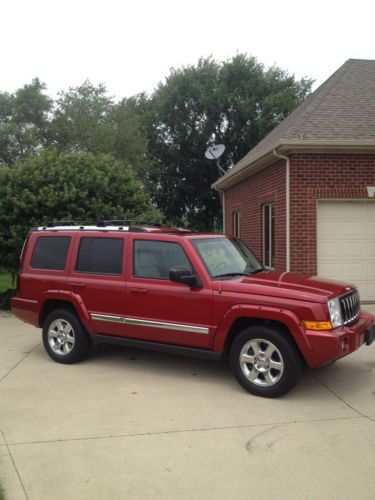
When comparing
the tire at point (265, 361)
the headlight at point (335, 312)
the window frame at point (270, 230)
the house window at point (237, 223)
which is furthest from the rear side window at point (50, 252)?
the house window at point (237, 223)

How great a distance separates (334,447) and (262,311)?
58.1 inches

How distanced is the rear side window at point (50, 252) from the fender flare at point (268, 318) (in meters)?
2.40

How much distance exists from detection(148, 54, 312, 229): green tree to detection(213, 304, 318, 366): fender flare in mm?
25663

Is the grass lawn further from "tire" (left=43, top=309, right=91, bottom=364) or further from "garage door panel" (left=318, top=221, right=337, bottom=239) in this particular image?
"garage door panel" (left=318, top=221, right=337, bottom=239)

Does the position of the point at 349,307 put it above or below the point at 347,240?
below

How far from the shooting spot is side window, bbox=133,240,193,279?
18.4 feet

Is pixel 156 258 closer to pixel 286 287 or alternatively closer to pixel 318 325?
pixel 286 287

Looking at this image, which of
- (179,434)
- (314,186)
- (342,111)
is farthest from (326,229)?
(179,434)

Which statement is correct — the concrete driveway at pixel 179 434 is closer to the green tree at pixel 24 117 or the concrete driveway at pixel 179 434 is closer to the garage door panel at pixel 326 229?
the garage door panel at pixel 326 229

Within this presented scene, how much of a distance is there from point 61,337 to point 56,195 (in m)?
4.46

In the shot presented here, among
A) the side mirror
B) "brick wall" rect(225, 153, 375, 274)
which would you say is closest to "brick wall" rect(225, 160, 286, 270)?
"brick wall" rect(225, 153, 375, 274)

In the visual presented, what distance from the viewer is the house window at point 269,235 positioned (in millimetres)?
11470

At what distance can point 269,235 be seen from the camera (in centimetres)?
1180

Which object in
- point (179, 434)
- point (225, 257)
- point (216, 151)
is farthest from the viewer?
point (216, 151)
